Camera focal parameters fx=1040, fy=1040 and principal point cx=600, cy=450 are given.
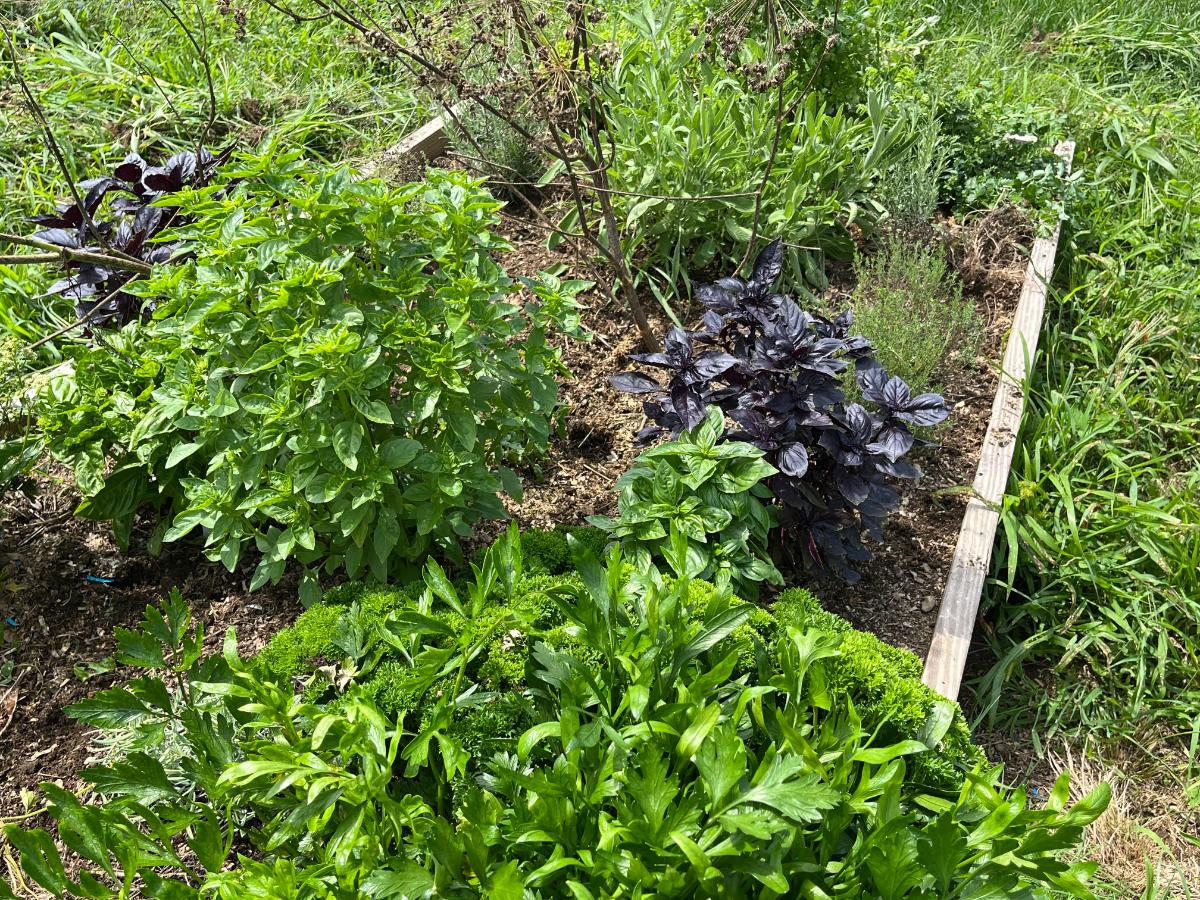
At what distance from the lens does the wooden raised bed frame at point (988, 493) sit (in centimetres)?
282

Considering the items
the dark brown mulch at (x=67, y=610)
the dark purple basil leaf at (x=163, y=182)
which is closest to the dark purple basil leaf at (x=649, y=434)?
the dark brown mulch at (x=67, y=610)

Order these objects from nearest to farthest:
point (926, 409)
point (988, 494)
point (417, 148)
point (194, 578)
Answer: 1. point (926, 409)
2. point (194, 578)
3. point (988, 494)
4. point (417, 148)

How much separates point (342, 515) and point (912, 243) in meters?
2.54

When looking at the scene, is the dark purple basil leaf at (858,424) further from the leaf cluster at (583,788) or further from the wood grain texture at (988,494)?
the leaf cluster at (583,788)

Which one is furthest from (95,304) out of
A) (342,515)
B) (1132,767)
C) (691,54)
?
(1132,767)

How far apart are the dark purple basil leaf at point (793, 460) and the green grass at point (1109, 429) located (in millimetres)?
929

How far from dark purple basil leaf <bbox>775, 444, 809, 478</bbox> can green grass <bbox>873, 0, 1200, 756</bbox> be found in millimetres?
929

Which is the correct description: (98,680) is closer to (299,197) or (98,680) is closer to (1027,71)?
(299,197)

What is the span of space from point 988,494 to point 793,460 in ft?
3.25

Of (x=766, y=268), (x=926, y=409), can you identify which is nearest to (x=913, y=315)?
(x=766, y=268)

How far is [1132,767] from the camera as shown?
2939 millimetres

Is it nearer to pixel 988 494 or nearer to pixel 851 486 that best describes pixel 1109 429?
pixel 988 494

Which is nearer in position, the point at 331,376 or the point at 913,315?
the point at 331,376

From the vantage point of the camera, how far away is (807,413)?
268 cm
